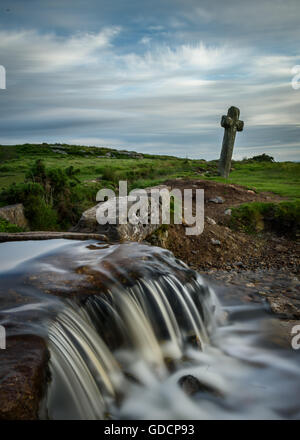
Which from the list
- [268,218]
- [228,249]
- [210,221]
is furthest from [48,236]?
[268,218]

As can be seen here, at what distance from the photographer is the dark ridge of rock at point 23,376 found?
2.28m

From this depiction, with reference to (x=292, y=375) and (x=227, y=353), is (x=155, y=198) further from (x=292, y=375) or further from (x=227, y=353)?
(x=292, y=375)

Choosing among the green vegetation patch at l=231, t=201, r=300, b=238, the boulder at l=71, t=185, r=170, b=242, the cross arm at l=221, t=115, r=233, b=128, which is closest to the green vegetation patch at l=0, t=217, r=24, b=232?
the boulder at l=71, t=185, r=170, b=242

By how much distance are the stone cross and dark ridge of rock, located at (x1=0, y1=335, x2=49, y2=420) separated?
16805 millimetres

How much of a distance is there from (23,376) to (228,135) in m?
17.7

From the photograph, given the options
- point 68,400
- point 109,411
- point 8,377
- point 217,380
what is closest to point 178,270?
point 217,380

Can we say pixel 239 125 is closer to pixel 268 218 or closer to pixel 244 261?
pixel 268 218

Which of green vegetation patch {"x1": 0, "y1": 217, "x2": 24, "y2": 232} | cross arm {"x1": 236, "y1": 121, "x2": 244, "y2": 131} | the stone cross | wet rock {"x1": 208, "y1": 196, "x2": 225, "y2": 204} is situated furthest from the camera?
cross arm {"x1": 236, "y1": 121, "x2": 244, "y2": 131}

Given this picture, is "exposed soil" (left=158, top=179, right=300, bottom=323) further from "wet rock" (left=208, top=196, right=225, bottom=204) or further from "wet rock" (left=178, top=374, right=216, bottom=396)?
"wet rock" (left=178, top=374, right=216, bottom=396)

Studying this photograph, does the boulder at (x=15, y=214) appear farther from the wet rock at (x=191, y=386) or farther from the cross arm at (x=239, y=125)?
the cross arm at (x=239, y=125)

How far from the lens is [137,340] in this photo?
4.28 meters

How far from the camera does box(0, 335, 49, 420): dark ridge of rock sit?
2.28 metres

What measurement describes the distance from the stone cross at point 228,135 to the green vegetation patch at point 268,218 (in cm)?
784

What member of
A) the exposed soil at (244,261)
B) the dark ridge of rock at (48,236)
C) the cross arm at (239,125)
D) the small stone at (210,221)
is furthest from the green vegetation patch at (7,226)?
the cross arm at (239,125)
